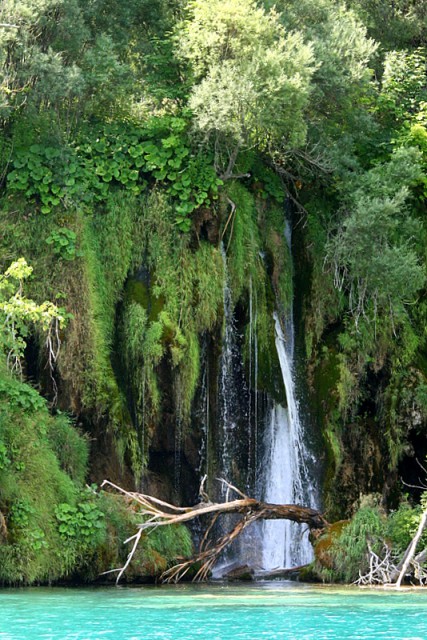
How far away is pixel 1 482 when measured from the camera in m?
16.4

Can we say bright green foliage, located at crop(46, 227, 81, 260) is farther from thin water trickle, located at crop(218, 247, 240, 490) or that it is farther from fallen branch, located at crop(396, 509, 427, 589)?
fallen branch, located at crop(396, 509, 427, 589)

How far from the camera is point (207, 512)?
1766 centimetres

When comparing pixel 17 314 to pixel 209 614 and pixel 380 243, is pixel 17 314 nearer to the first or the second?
pixel 209 614

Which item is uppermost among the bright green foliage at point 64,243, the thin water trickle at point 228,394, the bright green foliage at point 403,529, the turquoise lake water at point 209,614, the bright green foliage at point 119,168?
the bright green foliage at point 119,168

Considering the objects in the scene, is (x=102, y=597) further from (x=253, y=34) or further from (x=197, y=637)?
(x=253, y=34)

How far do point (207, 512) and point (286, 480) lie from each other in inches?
126

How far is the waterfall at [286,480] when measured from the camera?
20000mm

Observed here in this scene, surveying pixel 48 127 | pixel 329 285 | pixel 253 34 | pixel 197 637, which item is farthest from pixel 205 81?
pixel 197 637

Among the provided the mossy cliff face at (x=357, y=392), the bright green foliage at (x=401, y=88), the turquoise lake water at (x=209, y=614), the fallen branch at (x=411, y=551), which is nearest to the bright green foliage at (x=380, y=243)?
the mossy cliff face at (x=357, y=392)

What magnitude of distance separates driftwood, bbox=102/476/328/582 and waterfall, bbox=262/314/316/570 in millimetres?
1375

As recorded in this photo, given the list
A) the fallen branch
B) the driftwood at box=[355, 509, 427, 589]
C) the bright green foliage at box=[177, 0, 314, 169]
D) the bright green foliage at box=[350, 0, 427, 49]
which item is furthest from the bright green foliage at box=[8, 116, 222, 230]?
the bright green foliage at box=[350, 0, 427, 49]

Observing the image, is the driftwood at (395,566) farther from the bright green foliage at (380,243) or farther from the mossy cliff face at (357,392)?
the bright green foliage at (380,243)

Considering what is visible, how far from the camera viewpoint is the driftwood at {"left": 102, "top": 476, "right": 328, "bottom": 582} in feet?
56.6

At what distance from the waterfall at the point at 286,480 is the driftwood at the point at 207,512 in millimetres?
1375
